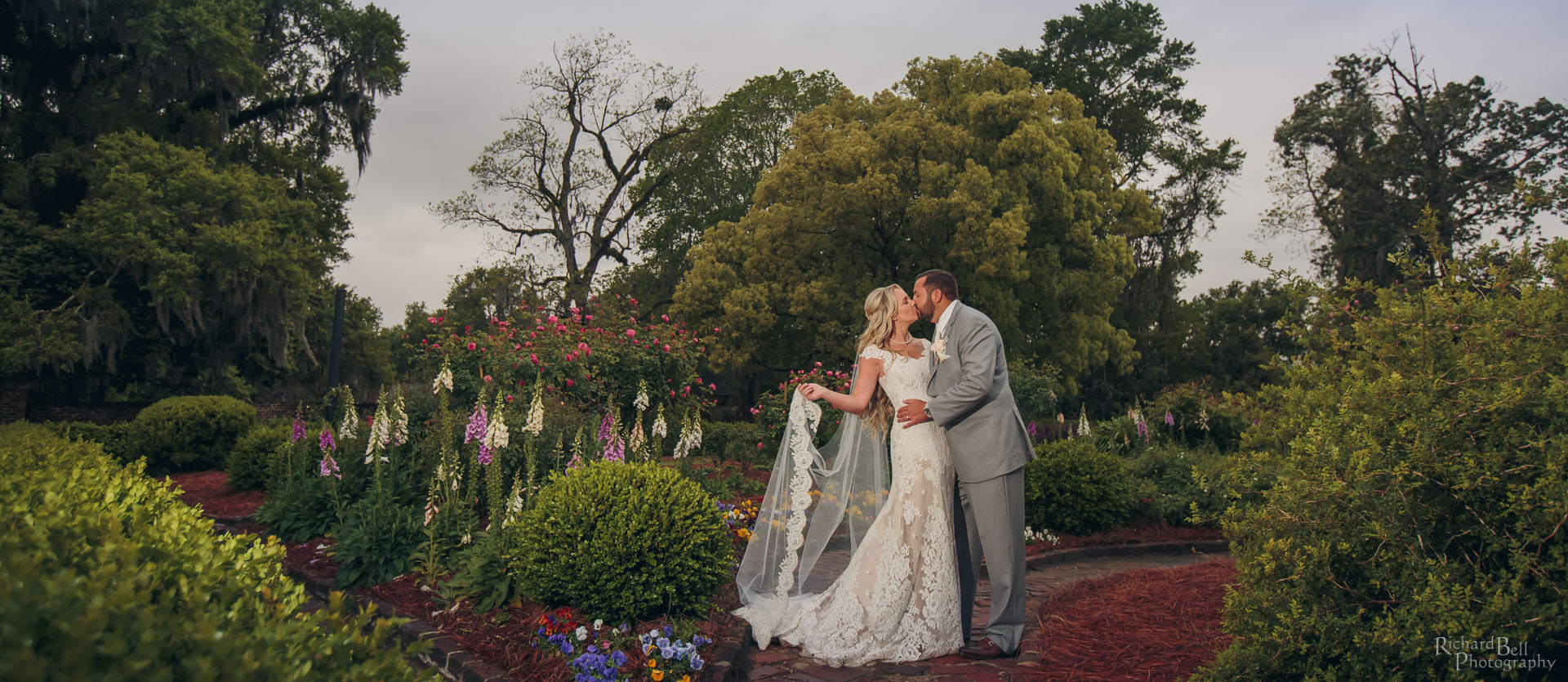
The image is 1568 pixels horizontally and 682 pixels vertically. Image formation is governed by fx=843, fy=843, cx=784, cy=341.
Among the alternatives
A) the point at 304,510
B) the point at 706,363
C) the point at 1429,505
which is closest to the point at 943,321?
the point at 1429,505

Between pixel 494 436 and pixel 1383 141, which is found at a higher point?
pixel 1383 141

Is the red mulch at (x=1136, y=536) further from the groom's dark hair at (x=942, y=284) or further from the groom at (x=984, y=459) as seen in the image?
the groom's dark hair at (x=942, y=284)

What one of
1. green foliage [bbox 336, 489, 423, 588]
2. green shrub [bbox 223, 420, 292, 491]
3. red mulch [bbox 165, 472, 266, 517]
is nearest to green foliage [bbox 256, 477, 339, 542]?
green foliage [bbox 336, 489, 423, 588]

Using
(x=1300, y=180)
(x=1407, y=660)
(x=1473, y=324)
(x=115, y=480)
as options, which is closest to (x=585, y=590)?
(x=115, y=480)

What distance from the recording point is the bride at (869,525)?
449cm

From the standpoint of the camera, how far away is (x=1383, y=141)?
85.8 ft

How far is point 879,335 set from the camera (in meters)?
4.95

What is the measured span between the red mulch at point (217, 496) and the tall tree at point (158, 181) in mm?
7451

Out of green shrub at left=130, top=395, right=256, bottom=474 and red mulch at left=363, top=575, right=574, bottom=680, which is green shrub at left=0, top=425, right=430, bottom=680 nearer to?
red mulch at left=363, top=575, right=574, bottom=680

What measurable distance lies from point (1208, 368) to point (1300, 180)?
7.07m

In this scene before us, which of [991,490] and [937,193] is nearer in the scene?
[991,490]

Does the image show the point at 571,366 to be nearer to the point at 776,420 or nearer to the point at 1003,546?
the point at 776,420

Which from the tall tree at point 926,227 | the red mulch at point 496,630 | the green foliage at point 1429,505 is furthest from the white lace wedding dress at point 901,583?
the tall tree at point 926,227

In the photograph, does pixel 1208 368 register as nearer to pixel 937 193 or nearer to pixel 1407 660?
pixel 937 193
